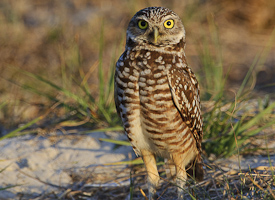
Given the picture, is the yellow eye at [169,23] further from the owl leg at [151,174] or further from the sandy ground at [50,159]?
the sandy ground at [50,159]

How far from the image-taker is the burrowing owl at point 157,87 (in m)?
2.79

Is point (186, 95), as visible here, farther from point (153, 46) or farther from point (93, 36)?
point (93, 36)

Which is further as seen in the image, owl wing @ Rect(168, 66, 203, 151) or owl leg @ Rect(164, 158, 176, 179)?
owl leg @ Rect(164, 158, 176, 179)

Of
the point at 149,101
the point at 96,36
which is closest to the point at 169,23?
the point at 149,101

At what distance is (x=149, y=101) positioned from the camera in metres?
2.77

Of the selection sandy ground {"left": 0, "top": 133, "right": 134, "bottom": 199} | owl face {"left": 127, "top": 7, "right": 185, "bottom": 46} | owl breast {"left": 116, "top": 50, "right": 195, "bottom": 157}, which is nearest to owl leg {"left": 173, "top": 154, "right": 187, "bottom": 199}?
owl breast {"left": 116, "top": 50, "right": 195, "bottom": 157}

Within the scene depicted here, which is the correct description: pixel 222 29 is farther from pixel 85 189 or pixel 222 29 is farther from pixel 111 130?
pixel 85 189

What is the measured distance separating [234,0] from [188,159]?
18.7 feet

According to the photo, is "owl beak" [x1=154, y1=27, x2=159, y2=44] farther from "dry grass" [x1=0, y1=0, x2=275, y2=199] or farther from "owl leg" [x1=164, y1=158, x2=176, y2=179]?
"dry grass" [x1=0, y1=0, x2=275, y2=199]

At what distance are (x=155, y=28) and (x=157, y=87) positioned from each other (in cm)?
45

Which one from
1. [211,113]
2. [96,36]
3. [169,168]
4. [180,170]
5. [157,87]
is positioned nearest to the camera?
[157,87]

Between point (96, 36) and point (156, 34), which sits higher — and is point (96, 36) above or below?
below

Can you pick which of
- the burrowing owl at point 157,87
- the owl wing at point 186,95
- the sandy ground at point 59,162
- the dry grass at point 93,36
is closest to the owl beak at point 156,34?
the burrowing owl at point 157,87

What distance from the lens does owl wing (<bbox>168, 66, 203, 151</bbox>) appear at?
2810 millimetres
